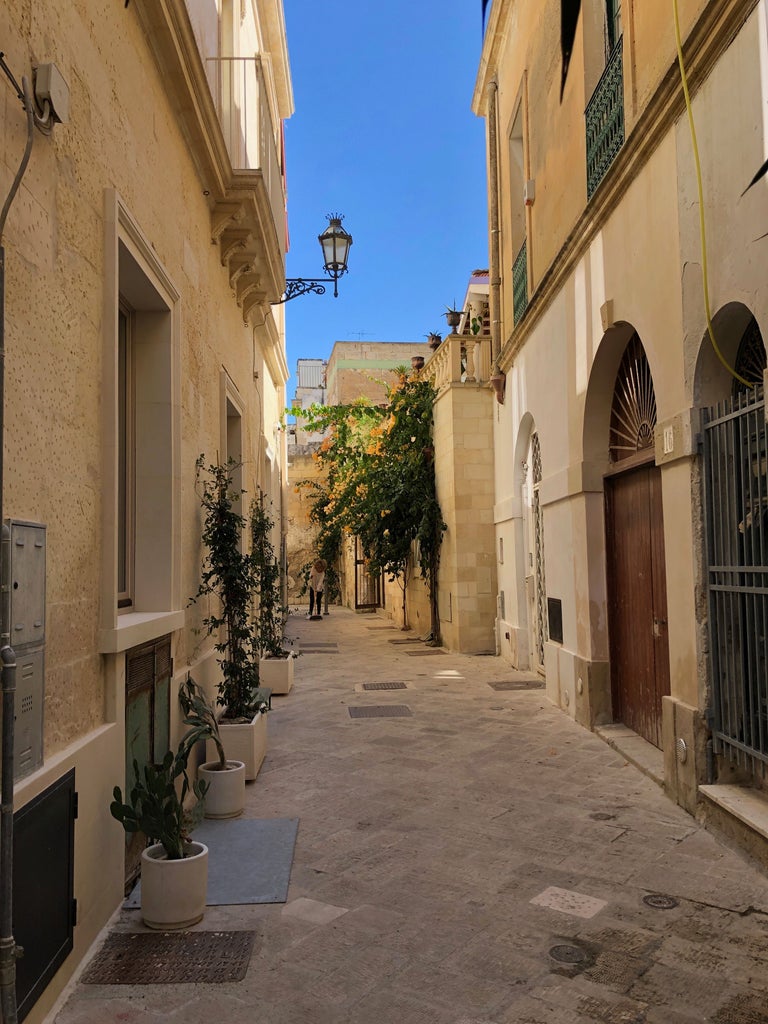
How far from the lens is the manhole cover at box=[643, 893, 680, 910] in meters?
3.86

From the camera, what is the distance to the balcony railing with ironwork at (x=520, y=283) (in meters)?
10.7

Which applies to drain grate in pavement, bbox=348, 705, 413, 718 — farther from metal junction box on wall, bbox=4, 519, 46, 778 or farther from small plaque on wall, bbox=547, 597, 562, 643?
metal junction box on wall, bbox=4, 519, 46, 778

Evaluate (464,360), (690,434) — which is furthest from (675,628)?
(464,360)

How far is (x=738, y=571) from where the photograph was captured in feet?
15.2

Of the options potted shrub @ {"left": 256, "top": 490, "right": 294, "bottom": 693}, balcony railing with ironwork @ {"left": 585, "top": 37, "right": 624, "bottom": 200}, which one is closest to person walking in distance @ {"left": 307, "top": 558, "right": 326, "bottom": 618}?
potted shrub @ {"left": 256, "top": 490, "right": 294, "bottom": 693}

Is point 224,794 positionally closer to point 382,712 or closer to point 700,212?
point 382,712

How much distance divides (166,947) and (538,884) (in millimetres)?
1780

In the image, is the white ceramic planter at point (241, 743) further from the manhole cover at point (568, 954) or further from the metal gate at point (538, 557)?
the metal gate at point (538, 557)

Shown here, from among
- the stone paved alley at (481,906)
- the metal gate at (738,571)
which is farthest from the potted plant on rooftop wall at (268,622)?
the metal gate at (738,571)

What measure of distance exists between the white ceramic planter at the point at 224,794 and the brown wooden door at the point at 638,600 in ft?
10.3

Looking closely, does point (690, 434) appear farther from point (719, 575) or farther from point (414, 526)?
point (414, 526)

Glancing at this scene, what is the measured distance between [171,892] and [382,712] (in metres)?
5.24

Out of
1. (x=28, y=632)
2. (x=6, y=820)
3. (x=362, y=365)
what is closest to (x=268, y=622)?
(x=28, y=632)

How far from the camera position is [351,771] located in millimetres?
6383
